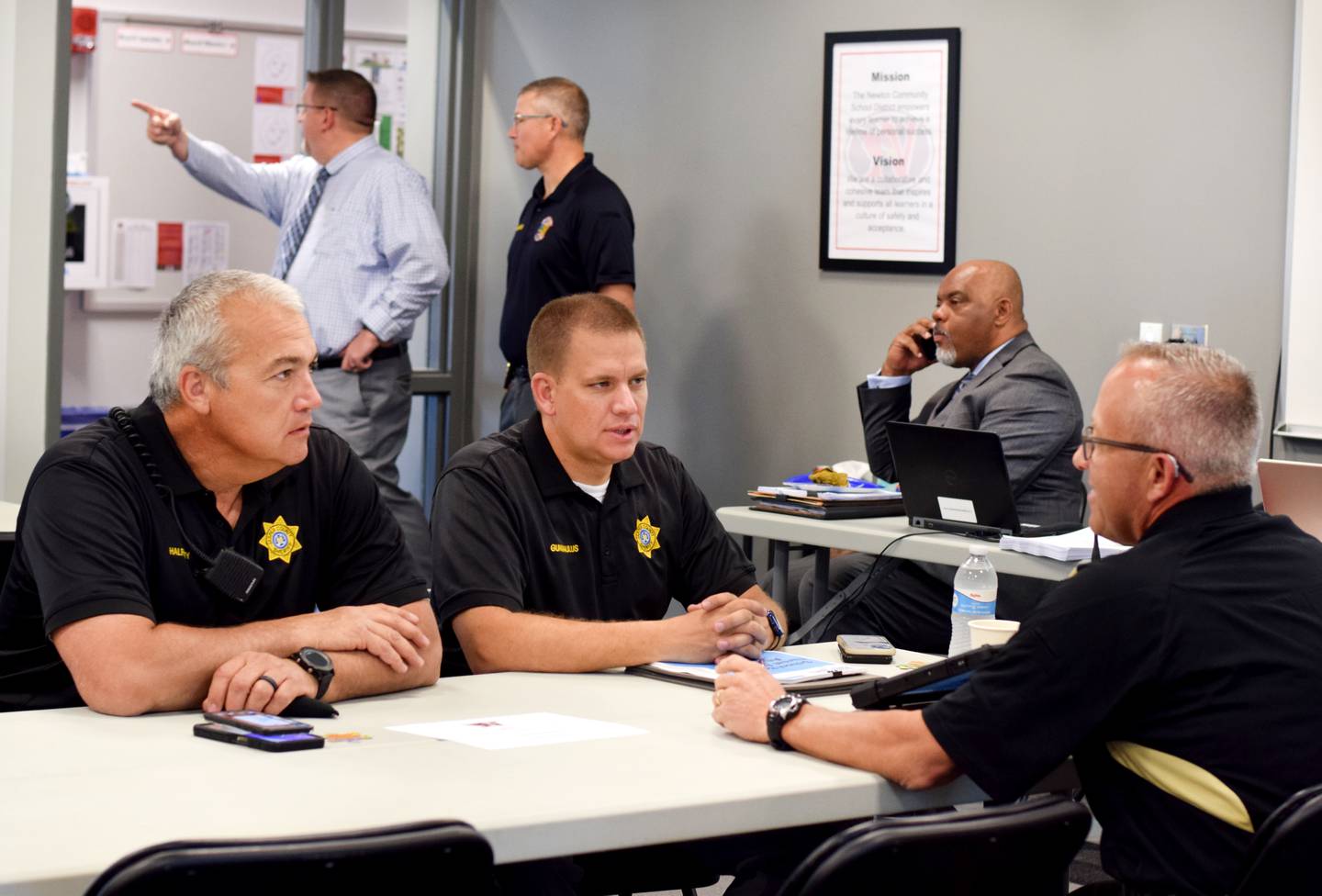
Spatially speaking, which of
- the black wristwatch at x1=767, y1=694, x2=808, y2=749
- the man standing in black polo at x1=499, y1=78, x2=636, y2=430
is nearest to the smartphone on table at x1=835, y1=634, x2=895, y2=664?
the black wristwatch at x1=767, y1=694, x2=808, y2=749

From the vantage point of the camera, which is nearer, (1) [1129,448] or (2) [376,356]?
(1) [1129,448]

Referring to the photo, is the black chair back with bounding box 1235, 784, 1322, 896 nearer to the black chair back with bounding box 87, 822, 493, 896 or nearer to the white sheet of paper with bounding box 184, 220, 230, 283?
the black chair back with bounding box 87, 822, 493, 896

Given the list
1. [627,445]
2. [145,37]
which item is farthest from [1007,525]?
[145,37]

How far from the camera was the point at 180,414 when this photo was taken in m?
2.52

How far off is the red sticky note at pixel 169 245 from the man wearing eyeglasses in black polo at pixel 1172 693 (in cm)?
448

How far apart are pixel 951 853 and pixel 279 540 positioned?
1.35 metres

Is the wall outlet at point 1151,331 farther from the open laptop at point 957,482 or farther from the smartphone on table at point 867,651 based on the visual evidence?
the smartphone on table at point 867,651

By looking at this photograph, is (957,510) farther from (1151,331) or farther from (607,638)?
(607,638)

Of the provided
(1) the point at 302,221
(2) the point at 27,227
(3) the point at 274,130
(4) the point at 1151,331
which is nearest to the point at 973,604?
(4) the point at 1151,331

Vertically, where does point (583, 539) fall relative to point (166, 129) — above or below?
below

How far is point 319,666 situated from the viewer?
229 centimetres

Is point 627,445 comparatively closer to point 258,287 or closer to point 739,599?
point 739,599

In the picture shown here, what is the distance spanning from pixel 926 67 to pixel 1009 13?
34 cm

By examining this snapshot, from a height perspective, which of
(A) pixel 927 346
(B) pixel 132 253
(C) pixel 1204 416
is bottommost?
(C) pixel 1204 416
